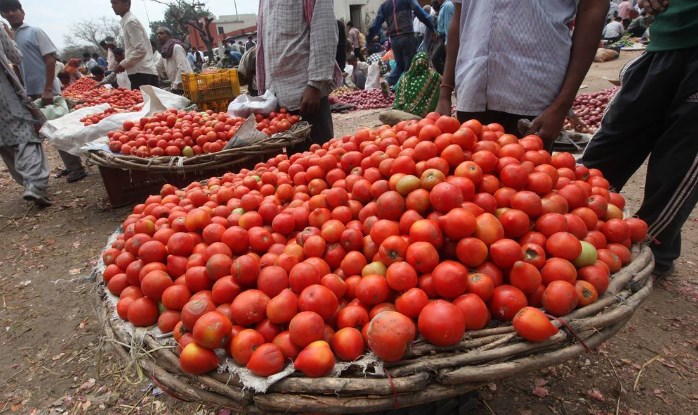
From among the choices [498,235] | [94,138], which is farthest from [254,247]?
[94,138]

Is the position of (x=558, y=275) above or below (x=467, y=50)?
below

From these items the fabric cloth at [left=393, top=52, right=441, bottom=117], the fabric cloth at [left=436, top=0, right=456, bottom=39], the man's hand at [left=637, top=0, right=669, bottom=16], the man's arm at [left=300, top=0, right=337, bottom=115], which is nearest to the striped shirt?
the man's hand at [left=637, top=0, right=669, bottom=16]

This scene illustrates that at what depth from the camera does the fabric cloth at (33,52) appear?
5.96 metres

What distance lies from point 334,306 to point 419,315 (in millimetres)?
288

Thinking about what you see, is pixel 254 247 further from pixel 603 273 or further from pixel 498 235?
pixel 603 273

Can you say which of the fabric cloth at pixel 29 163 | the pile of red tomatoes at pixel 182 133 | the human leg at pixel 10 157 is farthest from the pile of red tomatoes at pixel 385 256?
the human leg at pixel 10 157

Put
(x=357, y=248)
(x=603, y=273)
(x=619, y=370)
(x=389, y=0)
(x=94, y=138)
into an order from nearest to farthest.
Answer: (x=603, y=273) < (x=357, y=248) < (x=619, y=370) < (x=94, y=138) < (x=389, y=0)

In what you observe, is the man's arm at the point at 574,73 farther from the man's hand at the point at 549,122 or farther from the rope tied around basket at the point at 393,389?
the rope tied around basket at the point at 393,389

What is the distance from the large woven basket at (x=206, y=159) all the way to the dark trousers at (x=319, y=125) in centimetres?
33

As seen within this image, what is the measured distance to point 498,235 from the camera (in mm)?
1421

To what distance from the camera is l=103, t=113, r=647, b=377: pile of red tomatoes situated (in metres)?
1.25

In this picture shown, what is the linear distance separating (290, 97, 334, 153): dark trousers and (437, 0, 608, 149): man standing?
203cm

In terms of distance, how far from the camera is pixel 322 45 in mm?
3789

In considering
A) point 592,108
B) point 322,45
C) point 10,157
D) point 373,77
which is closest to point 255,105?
point 322,45
